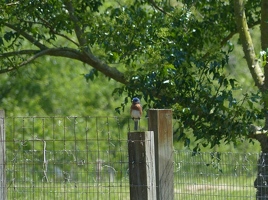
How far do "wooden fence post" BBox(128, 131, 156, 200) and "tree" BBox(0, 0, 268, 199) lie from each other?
2.15m

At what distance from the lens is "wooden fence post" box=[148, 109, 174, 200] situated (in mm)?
5344

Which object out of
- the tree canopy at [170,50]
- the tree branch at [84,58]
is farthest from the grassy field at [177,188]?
the tree branch at [84,58]

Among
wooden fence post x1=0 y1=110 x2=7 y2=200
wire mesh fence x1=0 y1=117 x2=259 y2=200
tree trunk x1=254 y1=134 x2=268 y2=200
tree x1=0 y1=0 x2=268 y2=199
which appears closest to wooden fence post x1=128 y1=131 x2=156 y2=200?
wire mesh fence x1=0 y1=117 x2=259 y2=200

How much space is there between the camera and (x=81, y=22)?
9047 mm

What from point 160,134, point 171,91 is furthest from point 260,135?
point 160,134

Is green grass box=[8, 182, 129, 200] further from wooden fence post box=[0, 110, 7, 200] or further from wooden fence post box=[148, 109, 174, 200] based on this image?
wooden fence post box=[148, 109, 174, 200]

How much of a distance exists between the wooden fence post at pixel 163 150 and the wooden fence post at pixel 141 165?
0.55 feet

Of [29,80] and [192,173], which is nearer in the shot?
[192,173]

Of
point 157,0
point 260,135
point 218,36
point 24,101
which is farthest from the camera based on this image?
point 24,101

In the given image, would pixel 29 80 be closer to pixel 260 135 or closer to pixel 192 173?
pixel 260 135

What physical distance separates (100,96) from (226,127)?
841 cm

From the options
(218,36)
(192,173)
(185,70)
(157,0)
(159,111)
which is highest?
(157,0)

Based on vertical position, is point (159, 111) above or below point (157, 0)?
below

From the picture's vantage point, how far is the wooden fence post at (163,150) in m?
5.34
